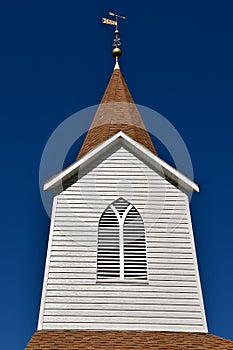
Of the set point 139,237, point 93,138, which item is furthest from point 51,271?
point 93,138

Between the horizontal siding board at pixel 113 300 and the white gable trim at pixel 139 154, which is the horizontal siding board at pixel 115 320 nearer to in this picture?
the horizontal siding board at pixel 113 300

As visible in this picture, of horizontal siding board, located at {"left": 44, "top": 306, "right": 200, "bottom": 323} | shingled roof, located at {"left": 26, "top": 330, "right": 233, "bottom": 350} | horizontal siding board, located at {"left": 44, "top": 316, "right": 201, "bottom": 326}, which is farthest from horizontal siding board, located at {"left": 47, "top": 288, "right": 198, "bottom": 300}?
shingled roof, located at {"left": 26, "top": 330, "right": 233, "bottom": 350}

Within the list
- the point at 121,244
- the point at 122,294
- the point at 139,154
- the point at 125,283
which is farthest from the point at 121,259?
the point at 139,154

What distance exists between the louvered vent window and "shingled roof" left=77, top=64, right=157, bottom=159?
2960mm

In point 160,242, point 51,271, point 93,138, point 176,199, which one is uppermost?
point 93,138

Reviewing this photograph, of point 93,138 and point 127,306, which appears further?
point 93,138

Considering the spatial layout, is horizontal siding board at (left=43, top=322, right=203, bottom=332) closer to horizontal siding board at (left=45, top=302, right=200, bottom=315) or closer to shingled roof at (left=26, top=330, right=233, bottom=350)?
shingled roof at (left=26, top=330, right=233, bottom=350)

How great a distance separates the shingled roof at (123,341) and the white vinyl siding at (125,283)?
291 mm

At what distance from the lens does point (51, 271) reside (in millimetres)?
11047

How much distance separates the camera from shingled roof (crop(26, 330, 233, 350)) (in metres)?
9.09

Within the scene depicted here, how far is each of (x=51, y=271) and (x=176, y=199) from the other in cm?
376

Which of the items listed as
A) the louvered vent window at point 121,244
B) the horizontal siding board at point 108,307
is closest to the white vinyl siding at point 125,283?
the horizontal siding board at point 108,307

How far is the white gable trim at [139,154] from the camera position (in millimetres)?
12641

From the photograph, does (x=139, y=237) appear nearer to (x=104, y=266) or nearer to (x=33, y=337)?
(x=104, y=266)
